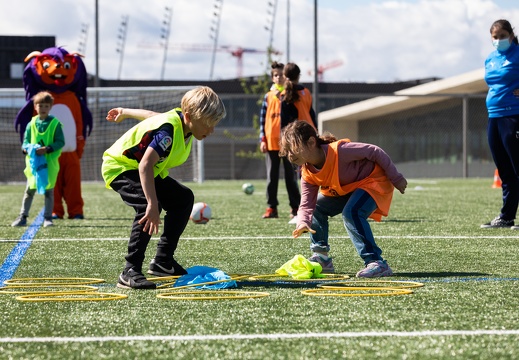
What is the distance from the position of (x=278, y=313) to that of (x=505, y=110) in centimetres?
547

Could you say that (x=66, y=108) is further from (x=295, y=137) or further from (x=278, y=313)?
(x=278, y=313)

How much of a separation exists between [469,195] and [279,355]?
1316cm

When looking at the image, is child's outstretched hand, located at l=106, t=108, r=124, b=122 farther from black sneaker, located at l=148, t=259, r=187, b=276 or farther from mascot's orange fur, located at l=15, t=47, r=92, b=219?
Result: mascot's orange fur, located at l=15, t=47, r=92, b=219

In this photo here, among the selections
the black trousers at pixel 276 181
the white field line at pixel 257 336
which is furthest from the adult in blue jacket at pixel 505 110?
the white field line at pixel 257 336

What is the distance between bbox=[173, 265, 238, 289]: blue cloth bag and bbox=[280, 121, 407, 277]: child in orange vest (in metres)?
0.64

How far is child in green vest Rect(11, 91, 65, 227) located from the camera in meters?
9.70

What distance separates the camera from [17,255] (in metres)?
6.81

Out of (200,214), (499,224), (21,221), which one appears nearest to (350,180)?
(499,224)

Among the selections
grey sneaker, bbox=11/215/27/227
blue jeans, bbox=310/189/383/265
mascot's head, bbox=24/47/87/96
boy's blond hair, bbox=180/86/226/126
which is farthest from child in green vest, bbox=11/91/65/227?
boy's blond hair, bbox=180/86/226/126

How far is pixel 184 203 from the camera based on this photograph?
559cm

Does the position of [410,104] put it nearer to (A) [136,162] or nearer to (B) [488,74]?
(B) [488,74]

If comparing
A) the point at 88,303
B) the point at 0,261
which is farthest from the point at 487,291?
the point at 0,261

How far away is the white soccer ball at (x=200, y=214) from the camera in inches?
382

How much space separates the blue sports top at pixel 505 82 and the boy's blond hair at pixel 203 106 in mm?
4600
